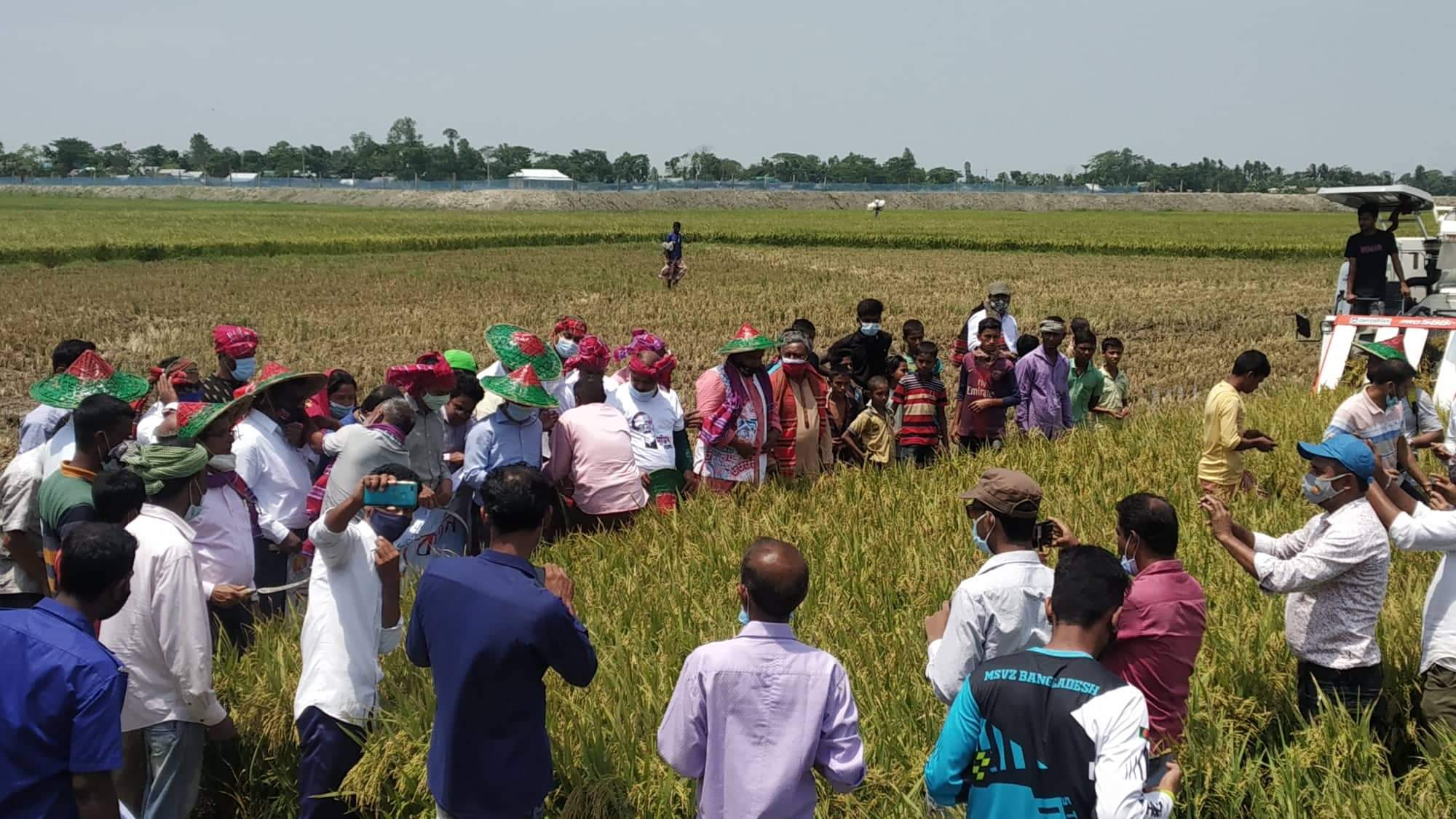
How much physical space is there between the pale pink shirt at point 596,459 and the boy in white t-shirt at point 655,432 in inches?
12.3

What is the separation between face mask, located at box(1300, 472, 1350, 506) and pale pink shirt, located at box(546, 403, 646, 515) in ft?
12.9

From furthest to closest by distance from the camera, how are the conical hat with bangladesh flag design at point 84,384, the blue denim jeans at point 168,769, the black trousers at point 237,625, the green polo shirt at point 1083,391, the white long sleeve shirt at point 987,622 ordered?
the green polo shirt at point 1083,391, the conical hat with bangladesh flag design at point 84,384, the black trousers at point 237,625, the blue denim jeans at point 168,769, the white long sleeve shirt at point 987,622

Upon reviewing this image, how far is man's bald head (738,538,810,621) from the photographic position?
3.26 m

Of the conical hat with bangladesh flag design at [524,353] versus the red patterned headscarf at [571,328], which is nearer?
the conical hat with bangladesh flag design at [524,353]

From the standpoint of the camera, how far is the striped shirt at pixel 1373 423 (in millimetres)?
7410

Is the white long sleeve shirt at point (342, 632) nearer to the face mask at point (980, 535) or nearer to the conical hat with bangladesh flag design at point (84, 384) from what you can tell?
the face mask at point (980, 535)

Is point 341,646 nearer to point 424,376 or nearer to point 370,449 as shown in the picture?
point 370,449

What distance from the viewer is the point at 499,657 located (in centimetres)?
360

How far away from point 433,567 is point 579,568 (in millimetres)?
2989

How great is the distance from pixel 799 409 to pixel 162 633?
509 centimetres

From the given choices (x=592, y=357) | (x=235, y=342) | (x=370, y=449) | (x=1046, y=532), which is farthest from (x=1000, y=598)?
(x=235, y=342)

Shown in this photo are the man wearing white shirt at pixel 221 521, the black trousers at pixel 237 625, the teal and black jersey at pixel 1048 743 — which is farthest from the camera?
the black trousers at pixel 237 625

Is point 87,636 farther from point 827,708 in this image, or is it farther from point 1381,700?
point 1381,700

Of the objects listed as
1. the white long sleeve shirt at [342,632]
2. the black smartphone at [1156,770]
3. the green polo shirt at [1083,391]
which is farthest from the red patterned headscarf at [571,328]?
the black smartphone at [1156,770]
